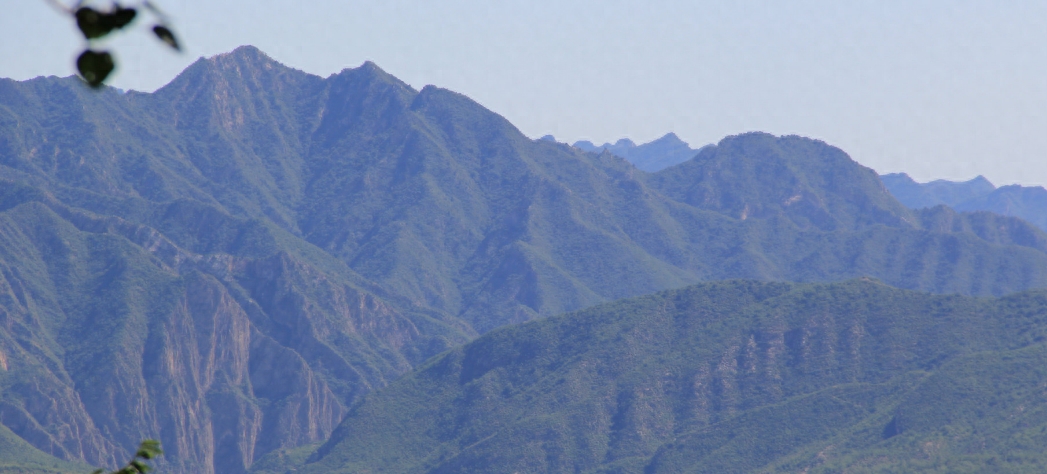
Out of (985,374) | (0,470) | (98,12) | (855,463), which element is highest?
(98,12)

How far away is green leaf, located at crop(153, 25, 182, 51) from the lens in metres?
9.68

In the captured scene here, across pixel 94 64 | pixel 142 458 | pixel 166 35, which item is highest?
pixel 166 35

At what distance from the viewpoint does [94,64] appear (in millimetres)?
9594

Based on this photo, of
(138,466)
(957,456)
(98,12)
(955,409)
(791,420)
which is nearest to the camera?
(98,12)

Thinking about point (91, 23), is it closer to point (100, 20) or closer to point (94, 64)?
point (100, 20)

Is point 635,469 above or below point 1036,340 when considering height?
below

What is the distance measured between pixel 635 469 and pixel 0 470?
86597 millimetres

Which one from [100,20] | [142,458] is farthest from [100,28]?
[142,458]

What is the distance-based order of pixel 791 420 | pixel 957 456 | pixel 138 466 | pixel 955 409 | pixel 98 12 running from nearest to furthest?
pixel 98 12 → pixel 138 466 → pixel 957 456 → pixel 955 409 → pixel 791 420

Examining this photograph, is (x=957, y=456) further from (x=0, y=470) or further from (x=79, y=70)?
(x=79, y=70)

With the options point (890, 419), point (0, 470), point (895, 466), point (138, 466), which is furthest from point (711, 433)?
point (138, 466)

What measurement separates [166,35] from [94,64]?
0.53 meters

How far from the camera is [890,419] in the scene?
17712cm

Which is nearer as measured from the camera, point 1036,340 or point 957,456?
point 957,456
